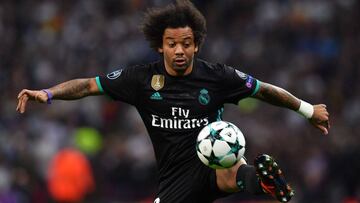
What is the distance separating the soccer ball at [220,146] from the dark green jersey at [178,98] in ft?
1.34

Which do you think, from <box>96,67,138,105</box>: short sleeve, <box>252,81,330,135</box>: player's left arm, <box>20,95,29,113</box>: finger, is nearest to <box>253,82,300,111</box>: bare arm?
<box>252,81,330,135</box>: player's left arm

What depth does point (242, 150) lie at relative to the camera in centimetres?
833

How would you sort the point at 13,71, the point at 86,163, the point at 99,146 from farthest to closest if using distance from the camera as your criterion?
the point at 13,71 < the point at 99,146 < the point at 86,163

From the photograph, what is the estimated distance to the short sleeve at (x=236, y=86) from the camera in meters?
8.81

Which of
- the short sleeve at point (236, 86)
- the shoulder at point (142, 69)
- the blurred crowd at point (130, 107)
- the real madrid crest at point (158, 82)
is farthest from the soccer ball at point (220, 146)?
the blurred crowd at point (130, 107)

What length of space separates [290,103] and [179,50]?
119 cm

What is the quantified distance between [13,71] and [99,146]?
9.84ft

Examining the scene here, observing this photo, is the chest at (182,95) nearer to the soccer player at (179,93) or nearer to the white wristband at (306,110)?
the soccer player at (179,93)

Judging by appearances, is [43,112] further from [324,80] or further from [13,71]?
[324,80]

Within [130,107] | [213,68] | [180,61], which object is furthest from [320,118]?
[130,107]

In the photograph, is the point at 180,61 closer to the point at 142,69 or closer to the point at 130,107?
the point at 142,69

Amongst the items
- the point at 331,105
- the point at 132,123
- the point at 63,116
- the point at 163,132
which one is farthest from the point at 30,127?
the point at 163,132

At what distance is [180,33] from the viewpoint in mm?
8695

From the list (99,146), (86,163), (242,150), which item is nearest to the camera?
(242,150)
